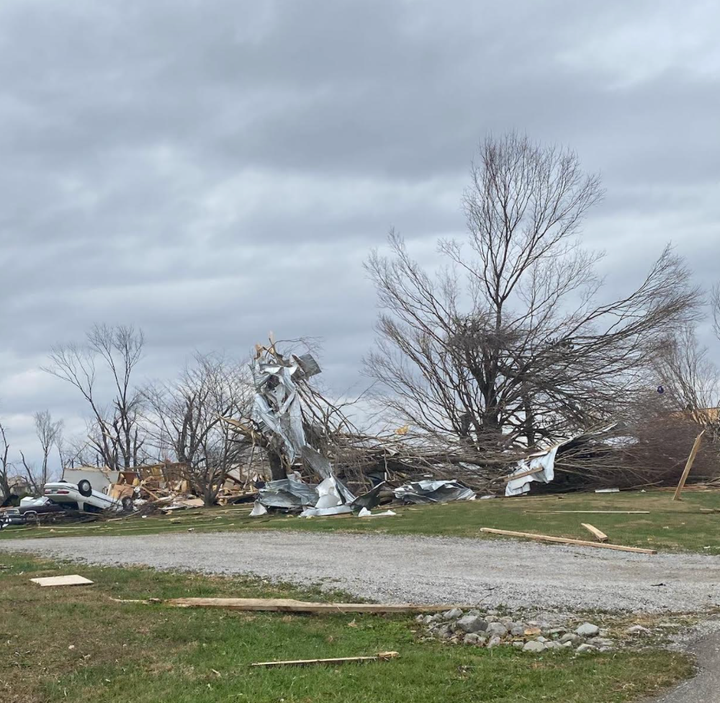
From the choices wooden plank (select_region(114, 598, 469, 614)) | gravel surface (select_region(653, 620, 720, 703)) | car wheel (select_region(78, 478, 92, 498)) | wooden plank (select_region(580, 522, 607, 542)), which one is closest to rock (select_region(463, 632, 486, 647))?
wooden plank (select_region(114, 598, 469, 614))

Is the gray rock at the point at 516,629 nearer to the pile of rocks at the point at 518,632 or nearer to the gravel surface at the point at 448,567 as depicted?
the pile of rocks at the point at 518,632

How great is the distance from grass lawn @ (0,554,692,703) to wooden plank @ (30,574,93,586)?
1365 millimetres

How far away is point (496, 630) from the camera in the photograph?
22.2 ft

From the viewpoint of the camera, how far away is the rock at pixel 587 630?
652 cm

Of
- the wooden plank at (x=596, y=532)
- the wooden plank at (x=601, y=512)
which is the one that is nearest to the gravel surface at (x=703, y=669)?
the wooden plank at (x=596, y=532)

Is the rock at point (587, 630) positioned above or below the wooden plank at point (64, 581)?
below

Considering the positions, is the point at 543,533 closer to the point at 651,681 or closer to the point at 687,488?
the point at 651,681

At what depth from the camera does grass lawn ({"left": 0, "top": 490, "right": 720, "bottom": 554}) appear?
1407 cm

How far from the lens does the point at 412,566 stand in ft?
35.7

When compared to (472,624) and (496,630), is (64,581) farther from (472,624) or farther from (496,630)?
(496,630)

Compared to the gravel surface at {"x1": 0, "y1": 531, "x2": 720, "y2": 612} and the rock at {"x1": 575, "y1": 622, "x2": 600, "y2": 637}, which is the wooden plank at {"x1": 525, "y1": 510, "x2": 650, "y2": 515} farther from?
the rock at {"x1": 575, "y1": 622, "x2": 600, "y2": 637}

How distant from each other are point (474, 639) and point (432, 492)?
1756 centimetres

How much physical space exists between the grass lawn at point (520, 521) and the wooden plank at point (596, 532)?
134 mm

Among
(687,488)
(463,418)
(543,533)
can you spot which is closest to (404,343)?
(463,418)
